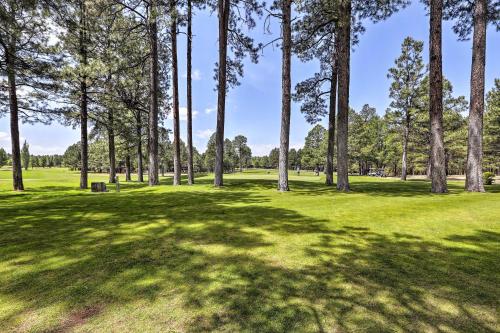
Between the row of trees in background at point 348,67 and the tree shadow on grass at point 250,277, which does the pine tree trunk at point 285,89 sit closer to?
the row of trees in background at point 348,67

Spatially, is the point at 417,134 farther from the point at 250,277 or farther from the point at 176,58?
the point at 250,277

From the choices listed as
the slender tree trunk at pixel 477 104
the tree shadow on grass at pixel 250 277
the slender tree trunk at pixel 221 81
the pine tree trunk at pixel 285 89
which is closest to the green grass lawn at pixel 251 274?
the tree shadow on grass at pixel 250 277

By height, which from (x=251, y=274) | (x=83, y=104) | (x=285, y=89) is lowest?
(x=251, y=274)

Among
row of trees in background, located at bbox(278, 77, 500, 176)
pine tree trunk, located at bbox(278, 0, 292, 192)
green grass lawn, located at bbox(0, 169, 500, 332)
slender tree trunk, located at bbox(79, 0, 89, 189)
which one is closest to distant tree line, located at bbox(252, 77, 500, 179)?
row of trees in background, located at bbox(278, 77, 500, 176)

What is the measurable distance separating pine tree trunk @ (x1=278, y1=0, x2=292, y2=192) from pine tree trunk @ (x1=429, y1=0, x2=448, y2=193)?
305 inches

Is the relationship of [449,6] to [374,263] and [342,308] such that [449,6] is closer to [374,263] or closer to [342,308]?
[374,263]

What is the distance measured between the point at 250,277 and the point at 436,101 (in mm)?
14840

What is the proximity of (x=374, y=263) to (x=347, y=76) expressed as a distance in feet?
43.3

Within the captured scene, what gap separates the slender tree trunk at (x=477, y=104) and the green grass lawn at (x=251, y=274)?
8578mm

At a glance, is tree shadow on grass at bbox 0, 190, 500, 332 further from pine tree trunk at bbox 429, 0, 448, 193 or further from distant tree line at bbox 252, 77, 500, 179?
distant tree line at bbox 252, 77, 500, 179

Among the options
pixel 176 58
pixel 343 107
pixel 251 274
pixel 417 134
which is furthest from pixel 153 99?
pixel 417 134

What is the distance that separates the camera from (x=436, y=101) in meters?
13.2

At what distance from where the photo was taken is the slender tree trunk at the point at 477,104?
1339cm

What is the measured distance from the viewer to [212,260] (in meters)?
4.29
